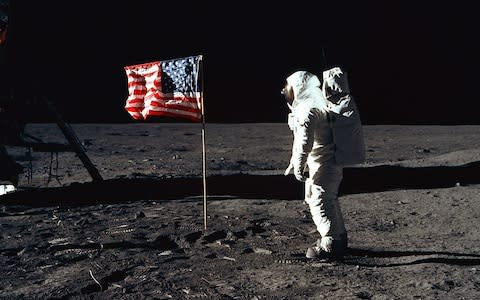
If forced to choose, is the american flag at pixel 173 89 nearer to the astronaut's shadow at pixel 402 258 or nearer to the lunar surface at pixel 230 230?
the lunar surface at pixel 230 230

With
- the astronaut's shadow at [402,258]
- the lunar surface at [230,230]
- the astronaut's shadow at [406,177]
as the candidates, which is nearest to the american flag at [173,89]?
the lunar surface at [230,230]

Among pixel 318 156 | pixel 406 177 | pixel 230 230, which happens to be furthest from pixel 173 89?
pixel 406 177

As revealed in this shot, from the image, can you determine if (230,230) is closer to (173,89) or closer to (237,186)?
(173,89)

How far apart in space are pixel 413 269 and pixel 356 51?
8.83 metres

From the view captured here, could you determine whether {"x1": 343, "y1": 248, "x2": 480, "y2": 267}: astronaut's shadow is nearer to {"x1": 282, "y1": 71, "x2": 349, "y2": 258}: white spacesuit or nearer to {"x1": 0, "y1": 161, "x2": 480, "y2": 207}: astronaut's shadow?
{"x1": 282, "y1": 71, "x2": 349, "y2": 258}: white spacesuit

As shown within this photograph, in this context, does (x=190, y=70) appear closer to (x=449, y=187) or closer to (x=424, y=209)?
(x=424, y=209)

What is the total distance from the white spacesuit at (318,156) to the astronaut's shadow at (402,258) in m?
0.15

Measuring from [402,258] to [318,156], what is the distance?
34.8 inches

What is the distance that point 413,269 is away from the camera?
3.41m

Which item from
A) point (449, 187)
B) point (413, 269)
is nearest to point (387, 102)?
point (449, 187)

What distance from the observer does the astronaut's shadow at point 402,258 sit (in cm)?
354

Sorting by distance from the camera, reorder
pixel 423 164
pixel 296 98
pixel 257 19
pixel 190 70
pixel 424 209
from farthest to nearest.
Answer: pixel 257 19, pixel 423 164, pixel 424 209, pixel 190 70, pixel 296 98

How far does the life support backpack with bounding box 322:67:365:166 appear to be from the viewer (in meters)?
3.49

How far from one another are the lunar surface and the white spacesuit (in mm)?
184
